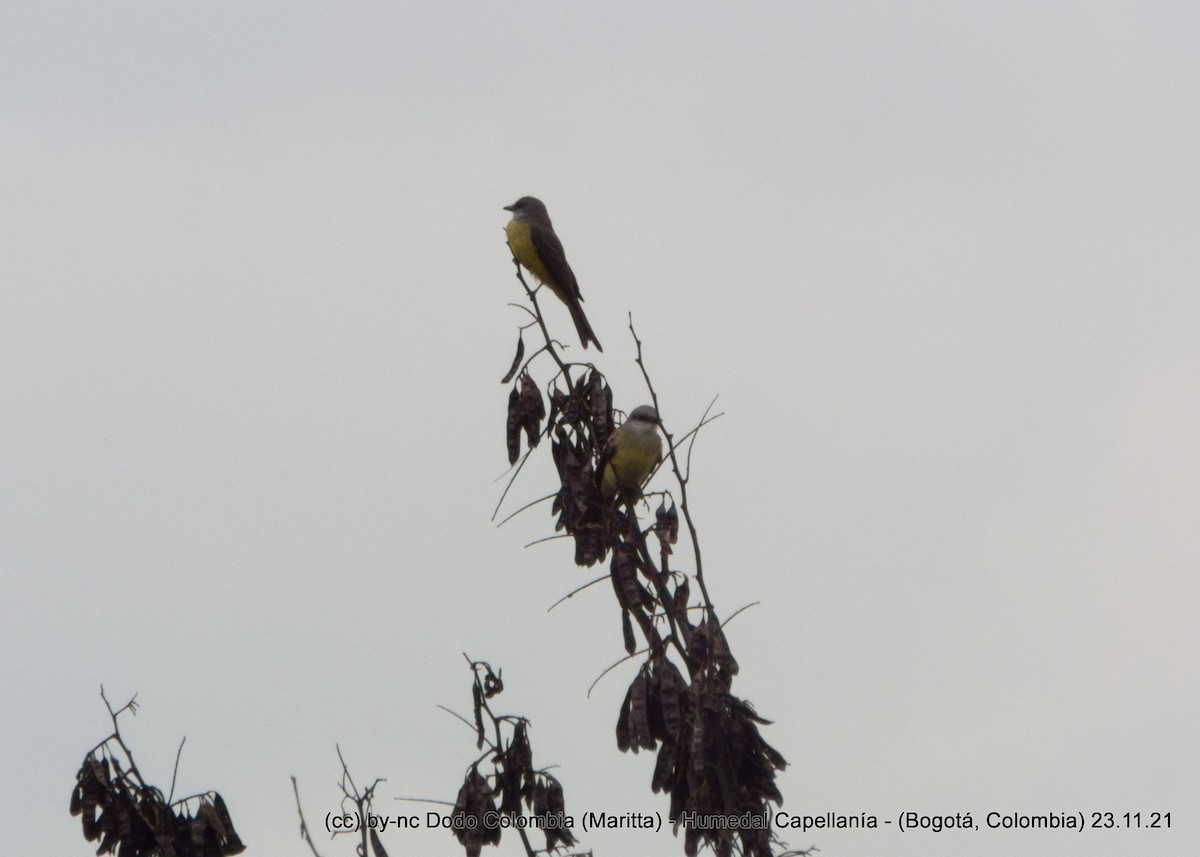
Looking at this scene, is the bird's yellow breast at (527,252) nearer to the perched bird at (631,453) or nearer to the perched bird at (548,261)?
the perched bird at (548,261)

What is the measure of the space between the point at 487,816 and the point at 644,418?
10.2ft

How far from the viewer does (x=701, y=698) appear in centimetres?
496

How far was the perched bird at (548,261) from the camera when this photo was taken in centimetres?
1199

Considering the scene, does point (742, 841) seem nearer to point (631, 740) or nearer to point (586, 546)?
point (631, 740)

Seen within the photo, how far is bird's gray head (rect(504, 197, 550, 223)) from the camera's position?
1270cm

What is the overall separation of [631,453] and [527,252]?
188 inches

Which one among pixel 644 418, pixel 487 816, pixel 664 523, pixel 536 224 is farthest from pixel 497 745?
pixel 536 224

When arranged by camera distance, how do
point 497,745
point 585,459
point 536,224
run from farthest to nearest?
point 536,224
point 585,459
point 497,745

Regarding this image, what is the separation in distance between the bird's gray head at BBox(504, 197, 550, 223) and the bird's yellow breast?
296 millimetres

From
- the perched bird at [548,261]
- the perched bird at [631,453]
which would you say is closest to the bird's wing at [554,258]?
the perched bird at [548,261]

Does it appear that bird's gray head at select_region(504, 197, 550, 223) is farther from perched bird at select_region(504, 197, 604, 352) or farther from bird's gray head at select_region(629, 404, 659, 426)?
bird's gray head at select_region(629, 404, 659, 426)

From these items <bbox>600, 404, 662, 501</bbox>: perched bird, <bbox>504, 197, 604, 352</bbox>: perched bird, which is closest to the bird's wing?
<bbox>504, 197, 604, 352</bbox>: perched bird

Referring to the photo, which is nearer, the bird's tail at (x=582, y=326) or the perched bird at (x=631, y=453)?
the perched bird at (x=631, y=453)

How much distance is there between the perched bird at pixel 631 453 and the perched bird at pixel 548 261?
8.12 ft
